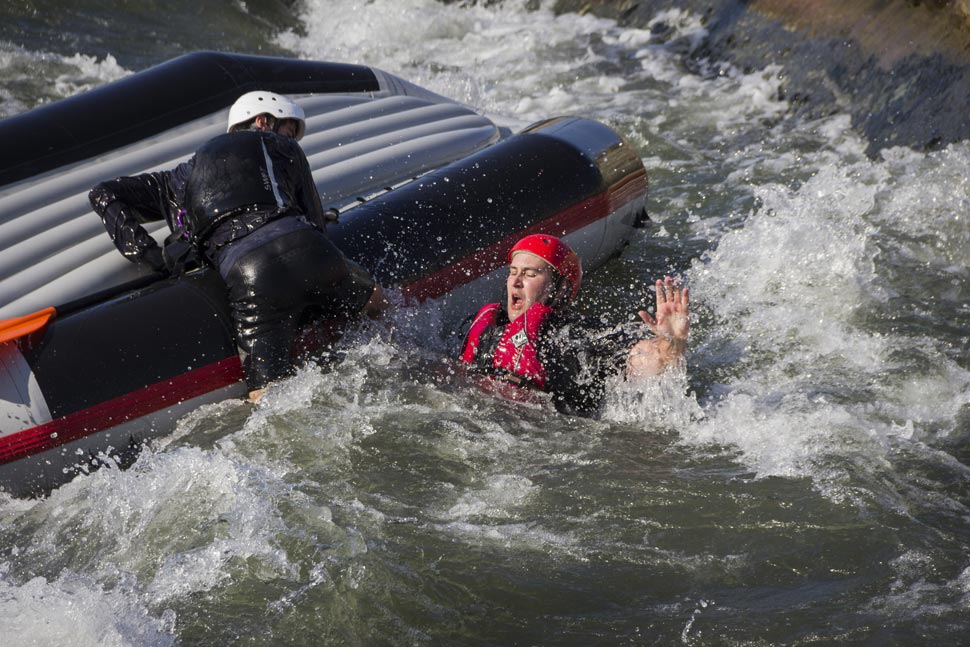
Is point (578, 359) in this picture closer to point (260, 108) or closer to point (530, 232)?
point (530, 232)

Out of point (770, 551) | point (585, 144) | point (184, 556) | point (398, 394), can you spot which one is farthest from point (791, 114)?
point (184, 556)

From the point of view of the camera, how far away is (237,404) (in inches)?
168

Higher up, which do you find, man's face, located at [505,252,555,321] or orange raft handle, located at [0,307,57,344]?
orange raft handle, located at [0,307,57,344]

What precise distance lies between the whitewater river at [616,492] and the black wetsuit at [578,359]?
0.09 meters

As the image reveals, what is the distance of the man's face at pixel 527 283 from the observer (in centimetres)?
446

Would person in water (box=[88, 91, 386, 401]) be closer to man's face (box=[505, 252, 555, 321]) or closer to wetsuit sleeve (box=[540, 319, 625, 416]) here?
man's face (box=[505, 252, 555, 321])

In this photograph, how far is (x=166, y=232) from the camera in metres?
4.68

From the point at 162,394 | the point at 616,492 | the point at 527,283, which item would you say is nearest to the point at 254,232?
the point at 162,394

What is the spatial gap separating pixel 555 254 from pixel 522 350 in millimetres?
433

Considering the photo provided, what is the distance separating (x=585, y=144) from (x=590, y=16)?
5.14m

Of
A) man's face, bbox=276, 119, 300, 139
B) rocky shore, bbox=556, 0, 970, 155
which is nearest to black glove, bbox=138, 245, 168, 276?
man's face, bbox=276, 119, 300, 139

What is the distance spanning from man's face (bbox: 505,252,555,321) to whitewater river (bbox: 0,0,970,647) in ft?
1.28

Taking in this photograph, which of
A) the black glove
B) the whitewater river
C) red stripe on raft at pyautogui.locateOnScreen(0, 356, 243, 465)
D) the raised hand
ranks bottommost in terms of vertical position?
the whitewater river

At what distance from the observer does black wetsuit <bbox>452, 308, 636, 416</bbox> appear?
431cm
